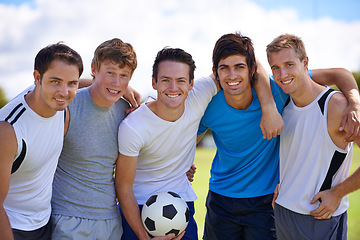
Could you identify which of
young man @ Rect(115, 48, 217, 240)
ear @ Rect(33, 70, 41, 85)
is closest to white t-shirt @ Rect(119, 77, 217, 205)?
young man @ Rect(115, 48, 217, 240)

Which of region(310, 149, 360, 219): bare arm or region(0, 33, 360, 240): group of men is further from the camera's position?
region(310, 149, 360, 219): bare arm

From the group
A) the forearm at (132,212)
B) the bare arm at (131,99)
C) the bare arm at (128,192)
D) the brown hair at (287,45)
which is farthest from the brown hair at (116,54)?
the brown hair at (287,45)

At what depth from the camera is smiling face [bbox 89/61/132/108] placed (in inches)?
149

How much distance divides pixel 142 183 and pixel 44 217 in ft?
3.73

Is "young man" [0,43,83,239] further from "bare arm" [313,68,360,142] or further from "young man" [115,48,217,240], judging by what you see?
"bare arm" [313,68,360,142]

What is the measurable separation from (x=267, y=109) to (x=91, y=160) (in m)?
2.01

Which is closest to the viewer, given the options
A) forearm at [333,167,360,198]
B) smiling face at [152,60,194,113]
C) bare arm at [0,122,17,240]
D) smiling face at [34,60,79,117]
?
bare arm at [0,122,17,240]

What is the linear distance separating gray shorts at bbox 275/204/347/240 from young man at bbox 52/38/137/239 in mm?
1897

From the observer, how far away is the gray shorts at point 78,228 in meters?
3.69

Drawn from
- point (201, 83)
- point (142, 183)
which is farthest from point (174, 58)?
point (142, 183)

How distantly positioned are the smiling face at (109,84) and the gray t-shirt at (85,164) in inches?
3.4

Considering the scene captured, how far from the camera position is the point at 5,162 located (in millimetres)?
3027

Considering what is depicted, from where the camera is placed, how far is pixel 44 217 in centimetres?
359

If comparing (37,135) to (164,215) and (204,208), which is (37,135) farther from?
(204,208)
